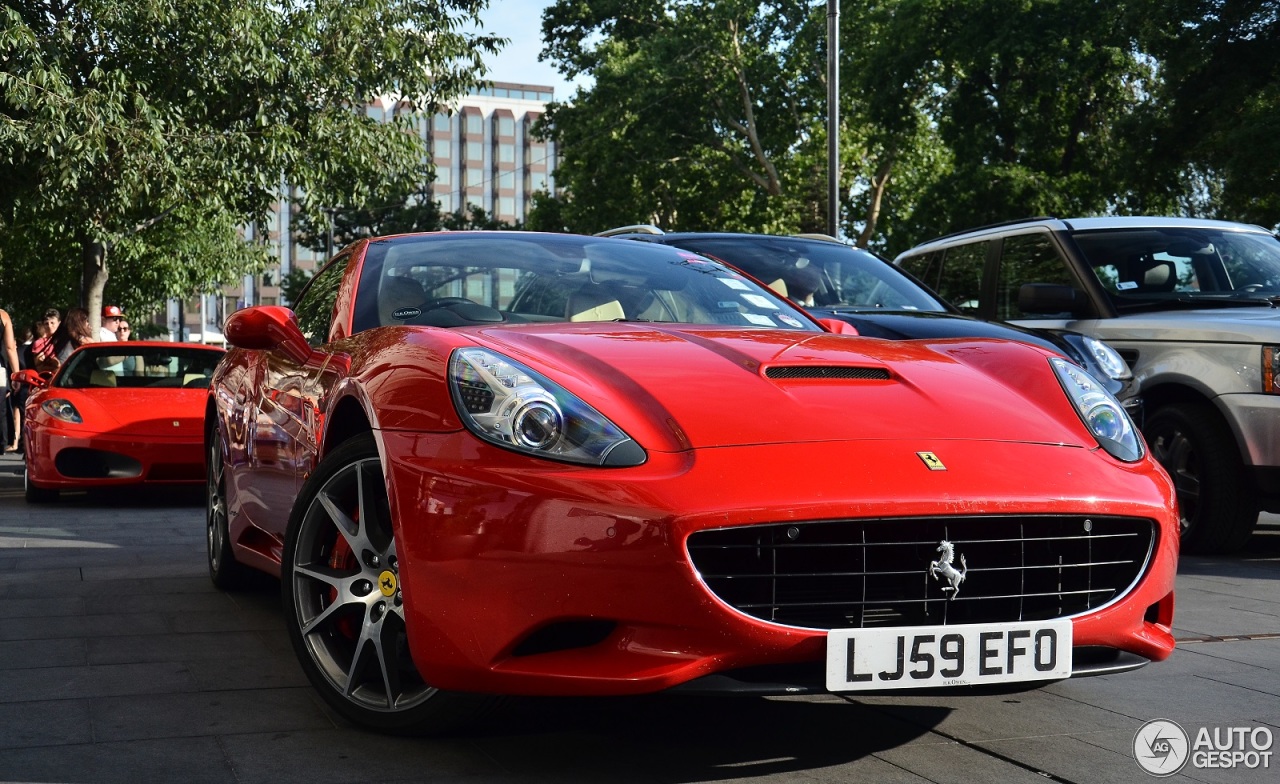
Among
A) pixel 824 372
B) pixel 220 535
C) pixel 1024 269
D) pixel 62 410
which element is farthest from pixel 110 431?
pixel 824 372

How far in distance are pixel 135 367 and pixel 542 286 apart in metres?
7.75

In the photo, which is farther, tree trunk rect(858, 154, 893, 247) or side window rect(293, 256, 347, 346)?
tree trunk rect(858, 154, 893, 247)

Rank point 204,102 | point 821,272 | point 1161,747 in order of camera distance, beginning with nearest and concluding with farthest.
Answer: point 1161,747
point 821,272
point 204,102

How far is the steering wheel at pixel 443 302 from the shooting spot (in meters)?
4.37

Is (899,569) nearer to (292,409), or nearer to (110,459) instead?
(292,409)

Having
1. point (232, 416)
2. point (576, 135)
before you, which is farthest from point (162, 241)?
point (232, 416)

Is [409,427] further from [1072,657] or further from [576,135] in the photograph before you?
[576,135]

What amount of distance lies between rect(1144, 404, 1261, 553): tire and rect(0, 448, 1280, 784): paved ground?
2079mm

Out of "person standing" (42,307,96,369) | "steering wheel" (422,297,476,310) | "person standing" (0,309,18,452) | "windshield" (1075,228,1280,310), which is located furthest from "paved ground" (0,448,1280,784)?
"person standing" (0,309,18,452)

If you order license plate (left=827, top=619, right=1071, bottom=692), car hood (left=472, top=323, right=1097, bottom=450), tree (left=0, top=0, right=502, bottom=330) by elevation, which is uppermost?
tree (left=0, top=0, right=502, bottom=330)

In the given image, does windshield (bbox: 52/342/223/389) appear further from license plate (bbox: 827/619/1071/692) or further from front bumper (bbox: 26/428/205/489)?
license plate (bbox: 827/619/1071/692)

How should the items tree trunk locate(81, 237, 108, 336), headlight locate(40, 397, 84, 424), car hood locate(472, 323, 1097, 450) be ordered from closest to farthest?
car hood locate(472, 323, 1097, 450), headlight locate(40, 397, 84, 424), tree trunk locate(81, 237, 108, 336)

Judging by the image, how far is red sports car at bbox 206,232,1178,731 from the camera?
2.96m

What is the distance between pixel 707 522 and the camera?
2914 mm
